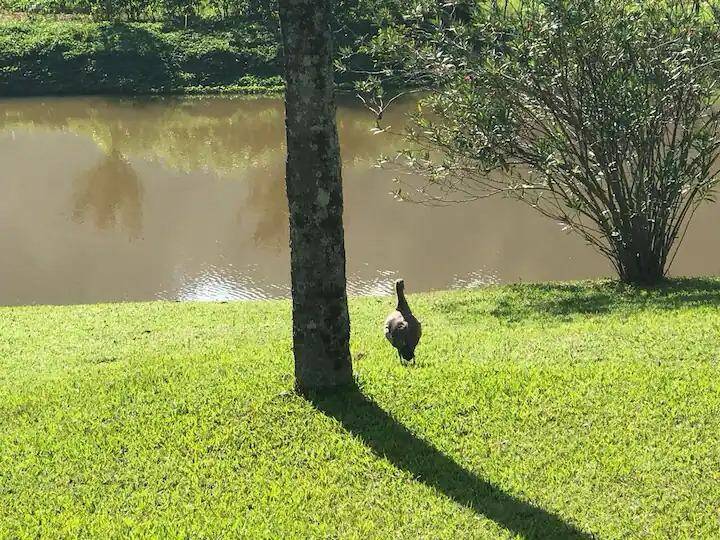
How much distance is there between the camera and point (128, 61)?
33.6 metres

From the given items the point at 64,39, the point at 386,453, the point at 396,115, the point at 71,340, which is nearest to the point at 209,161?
the point at 396,115

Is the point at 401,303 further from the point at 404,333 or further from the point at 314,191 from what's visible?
the point at 314,191

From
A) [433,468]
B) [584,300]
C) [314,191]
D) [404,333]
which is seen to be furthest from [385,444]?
[584,300]

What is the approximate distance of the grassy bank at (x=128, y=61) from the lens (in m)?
32.7

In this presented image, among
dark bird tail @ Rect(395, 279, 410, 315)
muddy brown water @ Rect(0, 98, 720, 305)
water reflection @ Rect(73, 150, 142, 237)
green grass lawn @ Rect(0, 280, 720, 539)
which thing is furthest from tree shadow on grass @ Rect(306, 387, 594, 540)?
water reflection @ Rect(73, 150, 142, 237)

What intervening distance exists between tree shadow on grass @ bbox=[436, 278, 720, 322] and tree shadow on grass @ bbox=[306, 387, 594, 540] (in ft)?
13.4

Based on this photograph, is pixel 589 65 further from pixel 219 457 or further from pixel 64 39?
pixel 64 39

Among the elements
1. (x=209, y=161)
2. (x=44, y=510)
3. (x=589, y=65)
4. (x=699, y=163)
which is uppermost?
(x=589, y=65)

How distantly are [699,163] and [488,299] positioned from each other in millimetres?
3061

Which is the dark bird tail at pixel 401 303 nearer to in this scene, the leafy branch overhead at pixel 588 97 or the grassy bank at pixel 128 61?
the leafy branch overhead at pixel 588 97

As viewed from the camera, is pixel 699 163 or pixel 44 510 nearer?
pixel 44 510

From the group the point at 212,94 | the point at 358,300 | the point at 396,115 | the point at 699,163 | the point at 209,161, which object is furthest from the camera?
the point at 212,94

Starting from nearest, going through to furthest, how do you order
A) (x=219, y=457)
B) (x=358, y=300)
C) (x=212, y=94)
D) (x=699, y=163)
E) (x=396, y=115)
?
(x=219, y=457)
(x=699, y=163)
(x=358, y=300)
(x=396, y=115)
(x=212, y=94)

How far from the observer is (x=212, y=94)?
1281 inches
